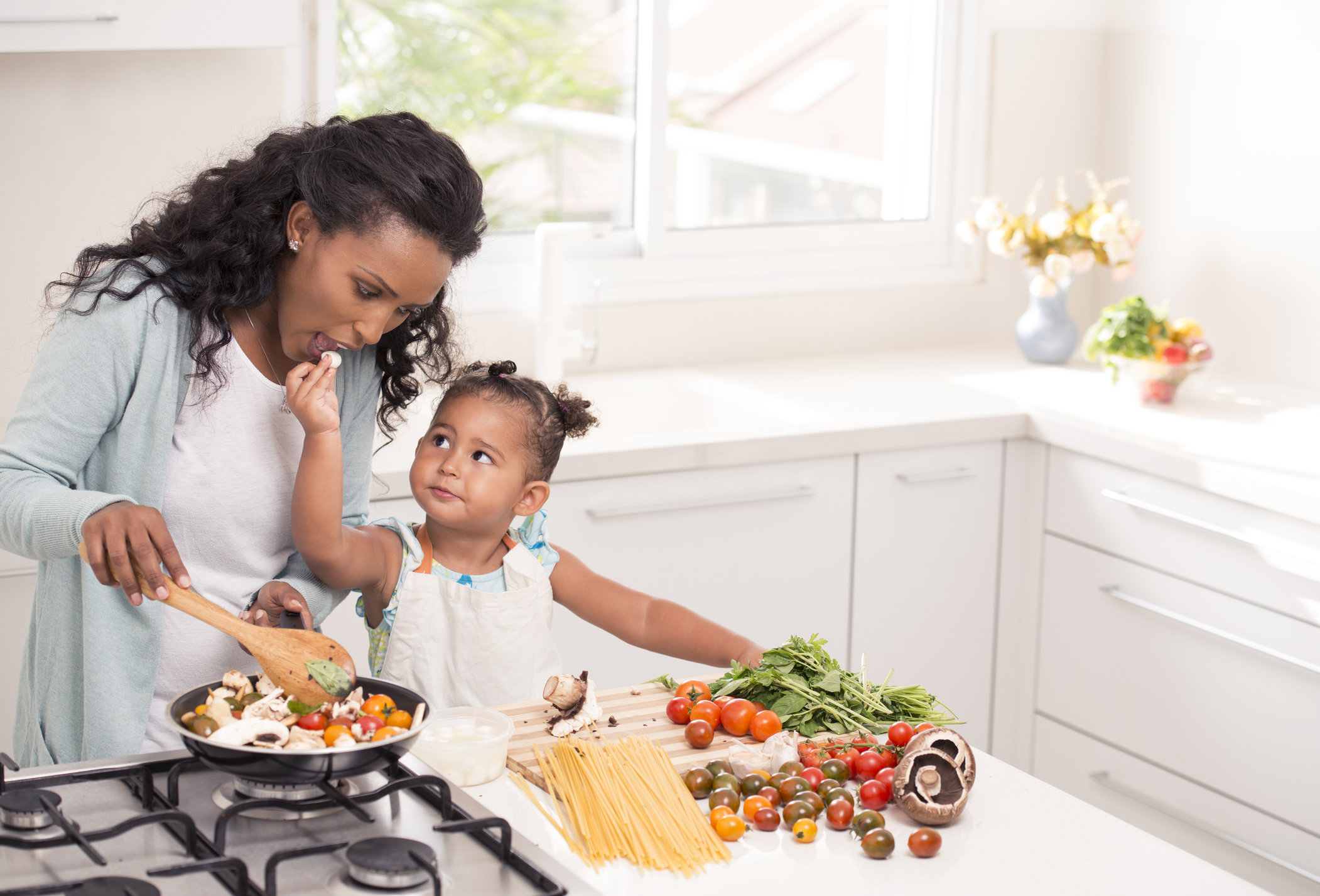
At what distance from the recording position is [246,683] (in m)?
1.04

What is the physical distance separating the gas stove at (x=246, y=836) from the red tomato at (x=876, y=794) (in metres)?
0.29

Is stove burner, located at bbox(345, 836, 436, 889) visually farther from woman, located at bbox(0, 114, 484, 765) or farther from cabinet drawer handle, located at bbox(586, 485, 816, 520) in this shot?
cabinet drawer handle, located at bbox(586, 485, 816, 520)

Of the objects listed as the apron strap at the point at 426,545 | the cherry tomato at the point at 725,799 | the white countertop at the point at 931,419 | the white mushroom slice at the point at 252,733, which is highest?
the white countertop at the point at 931,419

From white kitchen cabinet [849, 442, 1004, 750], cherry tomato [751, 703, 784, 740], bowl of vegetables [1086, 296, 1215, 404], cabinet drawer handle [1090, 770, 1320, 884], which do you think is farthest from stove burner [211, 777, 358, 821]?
bowl of vegetables [1086, 296, 1215, 404]

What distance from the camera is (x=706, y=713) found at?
4.04 feet

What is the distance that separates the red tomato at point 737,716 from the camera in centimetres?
121

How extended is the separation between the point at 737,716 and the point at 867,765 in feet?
0.45

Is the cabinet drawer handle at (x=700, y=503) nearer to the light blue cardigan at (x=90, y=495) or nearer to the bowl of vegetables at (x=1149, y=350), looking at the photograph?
the bowl of vegetables at (x=1149, y=350)

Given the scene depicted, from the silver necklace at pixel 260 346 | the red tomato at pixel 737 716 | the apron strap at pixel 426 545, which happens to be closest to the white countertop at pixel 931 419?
the apron strap at pixel 426 545

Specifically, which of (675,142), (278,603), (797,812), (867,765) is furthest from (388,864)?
(675,142)

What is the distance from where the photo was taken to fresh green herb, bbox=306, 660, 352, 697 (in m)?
1.05

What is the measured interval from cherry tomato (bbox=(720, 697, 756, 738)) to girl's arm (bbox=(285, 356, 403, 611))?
0.43 m

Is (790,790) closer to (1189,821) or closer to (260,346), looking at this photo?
(260,346)

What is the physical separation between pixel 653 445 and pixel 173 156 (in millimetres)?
957
